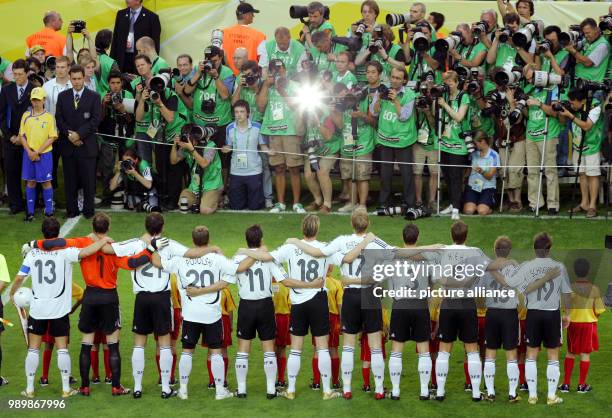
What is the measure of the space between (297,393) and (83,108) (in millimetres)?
6901

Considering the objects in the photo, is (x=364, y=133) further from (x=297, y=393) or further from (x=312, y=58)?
(x=297, y=393)

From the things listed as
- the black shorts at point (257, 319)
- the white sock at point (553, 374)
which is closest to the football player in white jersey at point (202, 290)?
the black shorts at point (257, 319)

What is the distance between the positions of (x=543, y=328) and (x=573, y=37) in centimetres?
703

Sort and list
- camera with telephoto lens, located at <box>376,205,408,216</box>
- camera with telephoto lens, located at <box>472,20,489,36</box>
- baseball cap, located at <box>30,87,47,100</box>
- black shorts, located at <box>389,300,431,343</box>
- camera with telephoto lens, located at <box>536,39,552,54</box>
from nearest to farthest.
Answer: black shorts, located at <box>389,300,431,343</box> → baseball cap, located at <box>30,87,47,100</box> → camera with telephoto lens, located at <box>536,39,552,54</box> → camera with telephoto lens, located at <box>472,20,489,36</box> → camera with telephoto lens, located at <box>376,205,408,216</box>

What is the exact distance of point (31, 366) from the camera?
12078 millimetres

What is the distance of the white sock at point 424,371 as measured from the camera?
473 inches

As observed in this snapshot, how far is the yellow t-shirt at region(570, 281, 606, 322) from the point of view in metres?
12.2

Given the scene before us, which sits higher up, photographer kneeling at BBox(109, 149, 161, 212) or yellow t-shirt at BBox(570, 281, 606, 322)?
photographer kneeling at BBox(109, 149, 161, 212)

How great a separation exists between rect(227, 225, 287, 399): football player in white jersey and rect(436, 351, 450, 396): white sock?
1.59 meters

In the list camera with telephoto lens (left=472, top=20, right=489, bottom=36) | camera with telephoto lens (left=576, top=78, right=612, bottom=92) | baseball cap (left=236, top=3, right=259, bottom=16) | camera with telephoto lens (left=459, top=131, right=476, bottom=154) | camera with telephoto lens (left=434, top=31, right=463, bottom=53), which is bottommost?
camera with telephoto lens (left=459, top=131, right=476, bottom=154)

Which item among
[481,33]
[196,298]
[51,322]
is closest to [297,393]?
[196,298]

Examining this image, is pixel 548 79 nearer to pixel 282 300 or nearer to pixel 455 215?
pixel 455 215

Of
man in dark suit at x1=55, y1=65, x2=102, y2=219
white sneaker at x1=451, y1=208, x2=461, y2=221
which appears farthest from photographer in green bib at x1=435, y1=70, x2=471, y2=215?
man in dark suit at x1=55, y1=65, x2=102, y2=219

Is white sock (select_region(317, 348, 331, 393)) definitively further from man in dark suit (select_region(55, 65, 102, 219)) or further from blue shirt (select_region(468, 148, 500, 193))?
man in dark suit (select_region(55, 65, 102, 219))
